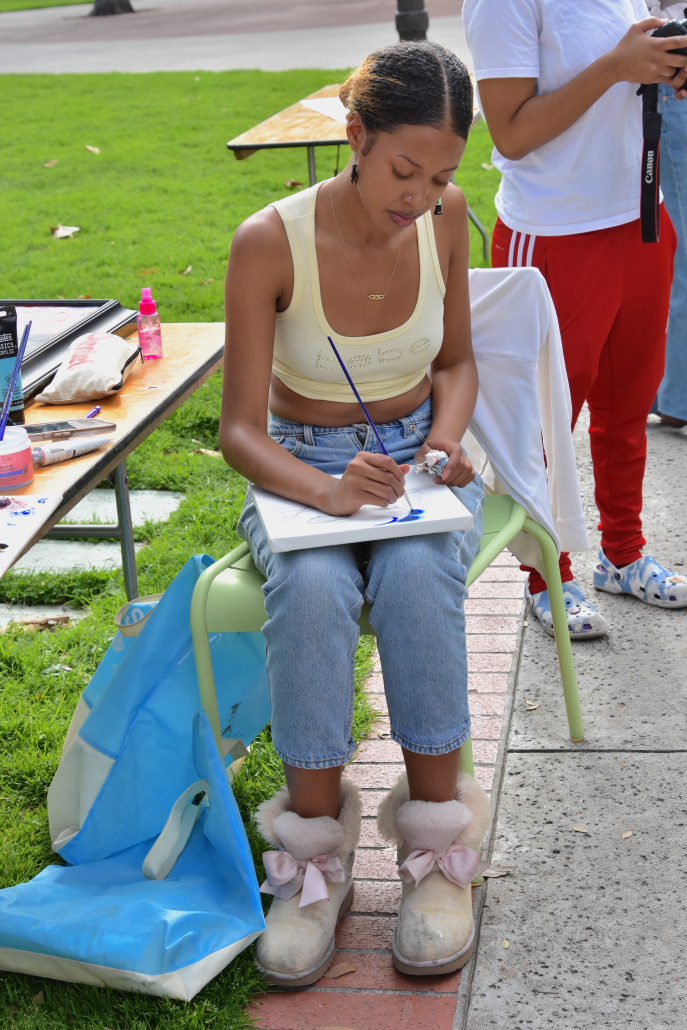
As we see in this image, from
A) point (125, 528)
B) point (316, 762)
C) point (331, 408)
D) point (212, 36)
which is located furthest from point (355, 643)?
point (212, 36)

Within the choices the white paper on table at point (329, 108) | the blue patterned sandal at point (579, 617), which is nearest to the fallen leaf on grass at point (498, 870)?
the blue patterned sandal at point (579, 617)

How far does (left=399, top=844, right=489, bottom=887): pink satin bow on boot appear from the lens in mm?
1985

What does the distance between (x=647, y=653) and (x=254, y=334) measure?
4.73ft

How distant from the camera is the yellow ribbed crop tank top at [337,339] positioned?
2.18 m

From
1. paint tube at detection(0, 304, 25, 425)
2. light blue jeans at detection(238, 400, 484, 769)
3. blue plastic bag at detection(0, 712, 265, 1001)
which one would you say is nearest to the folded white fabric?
paint tube at detection(0, 304, 25, 425)

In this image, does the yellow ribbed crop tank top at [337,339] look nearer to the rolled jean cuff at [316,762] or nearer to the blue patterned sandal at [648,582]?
the rolled jean cuff at [316,762]

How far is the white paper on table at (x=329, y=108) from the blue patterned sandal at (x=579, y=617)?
2.87 m

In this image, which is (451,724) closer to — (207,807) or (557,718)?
(207,807)

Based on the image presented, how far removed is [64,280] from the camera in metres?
6.33

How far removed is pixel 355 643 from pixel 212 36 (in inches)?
722

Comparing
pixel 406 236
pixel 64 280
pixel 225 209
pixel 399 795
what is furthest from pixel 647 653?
pixel 225 209

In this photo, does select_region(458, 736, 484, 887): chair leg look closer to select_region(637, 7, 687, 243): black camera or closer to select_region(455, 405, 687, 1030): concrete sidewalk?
select_region(455, 405, 687, 1030): concrete sidewalk

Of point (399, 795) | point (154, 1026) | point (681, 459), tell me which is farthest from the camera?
point (681, 459)

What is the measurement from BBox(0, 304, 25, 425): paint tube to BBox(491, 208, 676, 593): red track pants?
126cm
